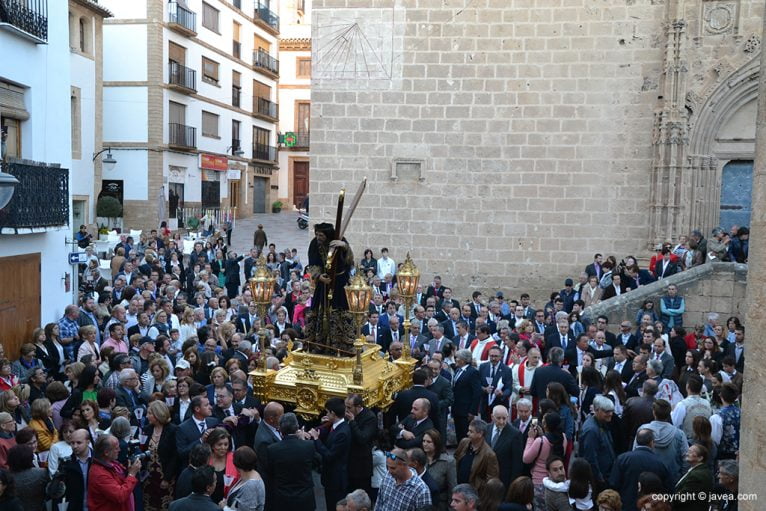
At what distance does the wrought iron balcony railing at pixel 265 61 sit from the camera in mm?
38969

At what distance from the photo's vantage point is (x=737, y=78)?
599 inches

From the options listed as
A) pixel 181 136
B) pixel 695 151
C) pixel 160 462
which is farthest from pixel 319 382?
pixel 181 136

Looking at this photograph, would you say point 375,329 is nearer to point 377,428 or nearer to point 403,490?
point 377,428

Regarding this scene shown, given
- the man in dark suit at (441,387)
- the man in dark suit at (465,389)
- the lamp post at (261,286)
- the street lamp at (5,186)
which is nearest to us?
the street lamp at (5,186)

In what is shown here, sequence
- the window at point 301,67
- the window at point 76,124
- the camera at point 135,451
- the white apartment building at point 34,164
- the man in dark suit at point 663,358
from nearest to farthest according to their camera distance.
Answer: the camera at point 135,451 → the man in dark suit at point 663,358 → the white apartment building at point 34,164 → the window at point 76,124 → the window at point 301,67

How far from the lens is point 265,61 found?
131ft

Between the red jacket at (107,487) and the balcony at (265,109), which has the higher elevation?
the balcony at (265,109)

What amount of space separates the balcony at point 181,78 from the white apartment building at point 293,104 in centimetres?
1203

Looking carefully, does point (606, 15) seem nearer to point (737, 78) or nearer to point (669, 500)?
point (737, 78)

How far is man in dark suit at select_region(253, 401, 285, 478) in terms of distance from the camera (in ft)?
20.1

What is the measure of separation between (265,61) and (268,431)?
3611 cm

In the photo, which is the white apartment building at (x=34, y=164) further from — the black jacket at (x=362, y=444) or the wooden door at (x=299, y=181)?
the wooden door at (x=299, y=181)

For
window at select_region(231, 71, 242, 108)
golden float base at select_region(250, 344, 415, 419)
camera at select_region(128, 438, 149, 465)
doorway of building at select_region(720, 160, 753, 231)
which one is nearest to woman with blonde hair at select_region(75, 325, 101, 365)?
golden float base at select_region(250, 344, 415, 419)

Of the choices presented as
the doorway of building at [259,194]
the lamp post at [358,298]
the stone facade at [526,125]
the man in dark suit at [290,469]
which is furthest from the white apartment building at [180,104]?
the man in dark suit at [290,469]
